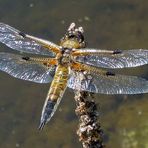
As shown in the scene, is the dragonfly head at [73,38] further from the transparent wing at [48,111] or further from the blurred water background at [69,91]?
the blurred water background at [69,91]

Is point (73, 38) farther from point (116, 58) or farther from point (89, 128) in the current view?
point (89, 128)

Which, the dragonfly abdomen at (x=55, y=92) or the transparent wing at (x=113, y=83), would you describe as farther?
the transparent wing at (x=113, y=83)

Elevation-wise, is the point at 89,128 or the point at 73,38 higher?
the point at 73,38

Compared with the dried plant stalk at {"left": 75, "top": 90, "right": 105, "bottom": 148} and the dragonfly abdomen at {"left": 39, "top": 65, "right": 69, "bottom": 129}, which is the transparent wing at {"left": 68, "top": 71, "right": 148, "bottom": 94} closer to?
the dragonfly abdomen at {"left": 39, "top": 65, "right": 69, "bottom": 129}

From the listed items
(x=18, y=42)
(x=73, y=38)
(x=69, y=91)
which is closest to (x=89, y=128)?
(x=73, y=38)

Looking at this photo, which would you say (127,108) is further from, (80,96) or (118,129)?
(80,96)

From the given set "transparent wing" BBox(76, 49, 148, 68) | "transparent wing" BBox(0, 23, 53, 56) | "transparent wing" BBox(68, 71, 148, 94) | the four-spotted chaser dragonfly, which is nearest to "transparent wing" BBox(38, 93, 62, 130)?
the four-spotted chaser dragonfly

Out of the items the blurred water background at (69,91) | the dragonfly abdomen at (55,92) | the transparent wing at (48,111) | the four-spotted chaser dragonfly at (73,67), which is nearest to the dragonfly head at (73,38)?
the four-spotted chaser dragonfly at (73,67)
